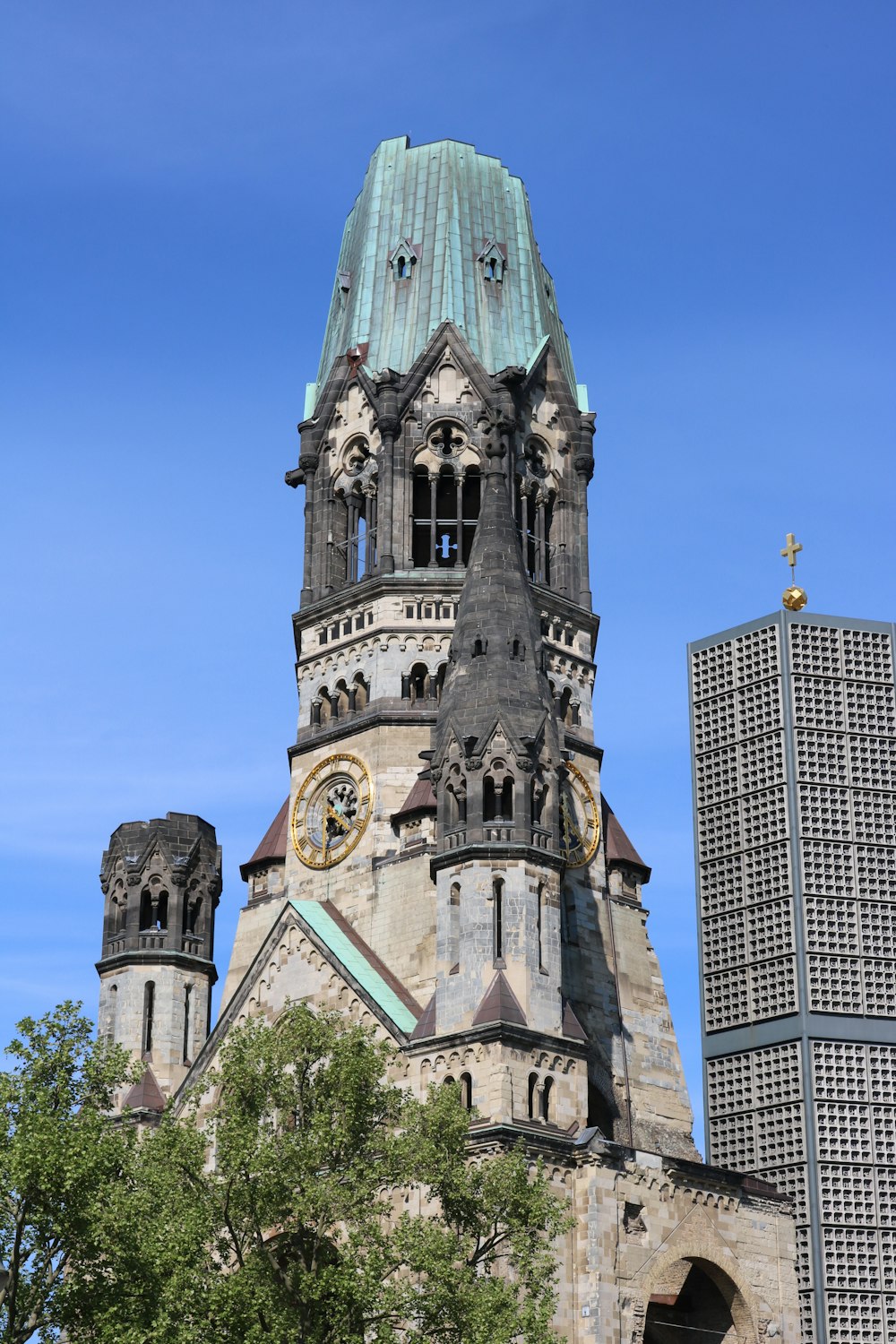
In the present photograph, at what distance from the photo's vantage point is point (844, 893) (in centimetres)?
6888

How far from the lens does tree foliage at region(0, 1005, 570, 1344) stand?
49.0m

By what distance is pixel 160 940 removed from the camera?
236ft

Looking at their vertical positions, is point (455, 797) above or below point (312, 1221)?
above

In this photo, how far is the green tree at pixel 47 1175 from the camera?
1891 inches

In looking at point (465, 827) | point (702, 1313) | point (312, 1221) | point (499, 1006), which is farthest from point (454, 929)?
point (702, 1313)

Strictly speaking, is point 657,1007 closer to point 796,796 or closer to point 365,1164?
point 796,796

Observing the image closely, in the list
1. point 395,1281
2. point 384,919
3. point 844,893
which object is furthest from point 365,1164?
point 844,893

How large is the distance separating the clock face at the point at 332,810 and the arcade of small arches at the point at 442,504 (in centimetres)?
655

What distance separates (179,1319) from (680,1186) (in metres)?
15.8

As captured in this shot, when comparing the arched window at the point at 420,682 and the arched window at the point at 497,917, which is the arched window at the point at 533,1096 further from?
the arched window at the point at 420,682

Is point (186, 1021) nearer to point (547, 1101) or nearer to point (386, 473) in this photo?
point (547, 1101)

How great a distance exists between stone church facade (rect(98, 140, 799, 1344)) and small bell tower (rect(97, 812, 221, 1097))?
0.28 feet

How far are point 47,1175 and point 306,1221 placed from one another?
252 inches

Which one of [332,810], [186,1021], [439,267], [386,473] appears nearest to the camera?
[186,1021]
